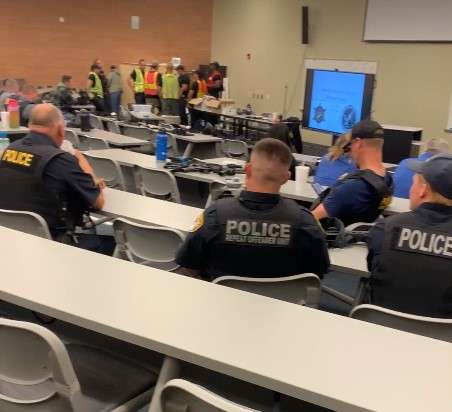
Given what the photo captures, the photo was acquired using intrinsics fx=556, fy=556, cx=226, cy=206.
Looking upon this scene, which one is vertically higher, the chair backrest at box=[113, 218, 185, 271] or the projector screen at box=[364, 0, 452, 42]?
the projector screen at box=[364, 0, 452, 42]

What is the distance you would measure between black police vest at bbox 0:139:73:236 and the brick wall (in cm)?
1083

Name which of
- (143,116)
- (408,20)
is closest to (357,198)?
(143,116)

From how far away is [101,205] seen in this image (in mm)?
3195

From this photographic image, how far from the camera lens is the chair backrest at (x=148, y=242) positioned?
2.68 metres

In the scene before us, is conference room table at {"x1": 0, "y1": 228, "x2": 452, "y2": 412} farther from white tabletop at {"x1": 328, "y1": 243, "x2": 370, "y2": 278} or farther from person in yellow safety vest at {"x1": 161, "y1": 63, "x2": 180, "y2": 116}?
person in yellow safety vest at {"x1": 161, "y1": 63, "x2": 180, "y2": 116}

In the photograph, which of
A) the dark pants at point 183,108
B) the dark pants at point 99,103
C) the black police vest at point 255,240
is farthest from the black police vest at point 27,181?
the dark pants at point 183,108

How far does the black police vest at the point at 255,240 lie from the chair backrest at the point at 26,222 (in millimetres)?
980

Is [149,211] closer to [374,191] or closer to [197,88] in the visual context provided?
[374,191]

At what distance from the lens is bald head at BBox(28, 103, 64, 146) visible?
3182 millimetres

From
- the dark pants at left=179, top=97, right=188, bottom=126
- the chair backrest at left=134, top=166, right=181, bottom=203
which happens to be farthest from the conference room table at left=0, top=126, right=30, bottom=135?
the dark pants at left=179, top=97, right=188, bottom=126

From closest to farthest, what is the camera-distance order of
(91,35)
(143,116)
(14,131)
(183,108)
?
(14,131) → (143,116) → (183,108) → (91,35)

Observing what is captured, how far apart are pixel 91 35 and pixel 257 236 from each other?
13.1 m

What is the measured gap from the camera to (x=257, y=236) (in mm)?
2199

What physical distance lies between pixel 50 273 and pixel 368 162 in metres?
2.19
